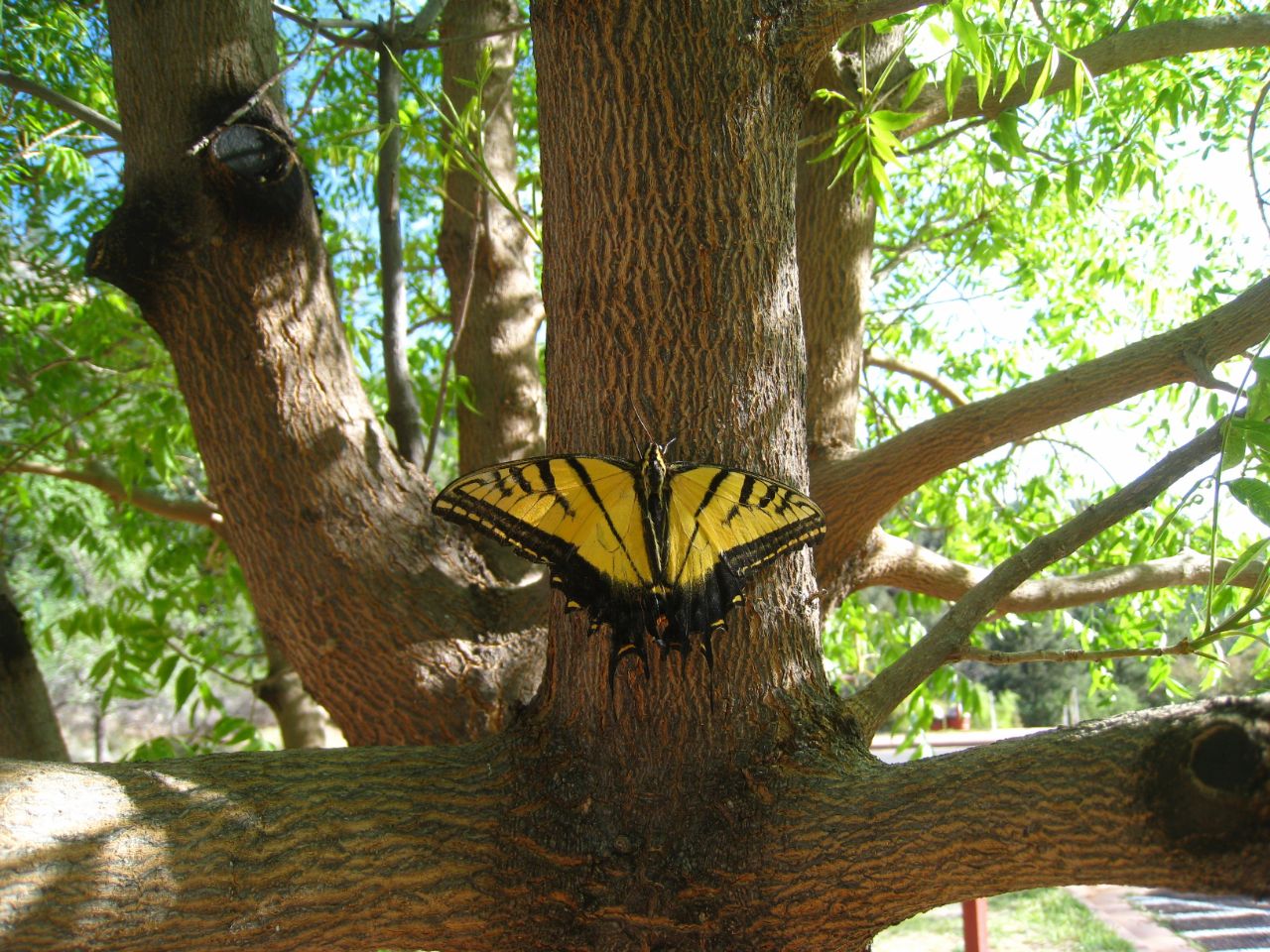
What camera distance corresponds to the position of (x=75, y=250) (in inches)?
179

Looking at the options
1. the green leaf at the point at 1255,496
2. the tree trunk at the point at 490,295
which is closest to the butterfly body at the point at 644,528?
the green leaf at the point at 1255,496

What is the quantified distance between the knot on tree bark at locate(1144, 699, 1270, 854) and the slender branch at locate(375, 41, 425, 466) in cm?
225

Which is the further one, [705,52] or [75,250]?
[75,250]

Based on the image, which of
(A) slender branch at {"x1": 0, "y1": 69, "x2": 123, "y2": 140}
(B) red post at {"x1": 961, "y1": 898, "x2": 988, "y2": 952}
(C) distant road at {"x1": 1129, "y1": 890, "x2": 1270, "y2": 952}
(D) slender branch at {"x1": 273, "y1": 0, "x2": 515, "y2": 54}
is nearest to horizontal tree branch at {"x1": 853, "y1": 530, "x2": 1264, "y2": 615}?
(D) slender branch at {"x1": 273, "y1": 0, "x2": 515, "y2": 54}

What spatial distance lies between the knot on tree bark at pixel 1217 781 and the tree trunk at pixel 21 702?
9.80 feet

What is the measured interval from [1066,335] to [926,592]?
2.11 m

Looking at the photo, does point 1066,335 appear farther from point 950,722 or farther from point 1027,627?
point 950,722

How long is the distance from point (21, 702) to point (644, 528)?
2.27m

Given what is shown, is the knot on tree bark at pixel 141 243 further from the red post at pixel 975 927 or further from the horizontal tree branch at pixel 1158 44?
the red post at pixel 975 927

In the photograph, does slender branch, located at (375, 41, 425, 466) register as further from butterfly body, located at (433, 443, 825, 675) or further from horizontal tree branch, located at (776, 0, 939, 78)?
horizontal tree branch, located at (776, 0, 939, 78)

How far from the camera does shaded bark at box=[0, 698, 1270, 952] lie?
1.39 metres

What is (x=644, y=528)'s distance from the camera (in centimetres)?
177

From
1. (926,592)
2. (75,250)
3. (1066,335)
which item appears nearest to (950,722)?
(1066,335)

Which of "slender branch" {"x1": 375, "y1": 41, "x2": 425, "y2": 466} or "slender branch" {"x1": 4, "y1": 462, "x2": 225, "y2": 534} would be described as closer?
"slender branch" {"x1": 375, "y1": 41, "x2": 425, "y2": 466}
